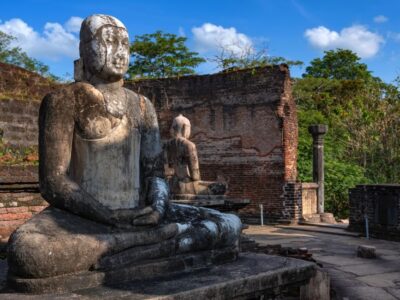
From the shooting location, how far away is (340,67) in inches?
1272

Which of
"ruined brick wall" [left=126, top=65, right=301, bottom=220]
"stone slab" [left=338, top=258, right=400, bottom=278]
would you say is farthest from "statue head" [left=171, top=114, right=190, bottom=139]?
"ruined brick wall" [left=126, top=65, right=301, bottom=220]

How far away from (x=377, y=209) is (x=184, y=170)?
4065mm

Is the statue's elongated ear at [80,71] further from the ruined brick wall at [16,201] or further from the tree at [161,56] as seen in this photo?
the tree at [161,56]

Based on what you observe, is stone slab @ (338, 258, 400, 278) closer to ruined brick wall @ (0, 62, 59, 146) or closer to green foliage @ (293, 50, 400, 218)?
green foliage @ (293, 50, 400, 218)

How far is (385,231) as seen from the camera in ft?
31.5

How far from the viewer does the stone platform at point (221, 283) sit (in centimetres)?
271

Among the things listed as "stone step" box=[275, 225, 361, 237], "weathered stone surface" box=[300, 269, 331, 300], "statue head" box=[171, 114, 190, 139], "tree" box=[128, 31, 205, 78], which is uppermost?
"tree" box=[128, 31, 205, 78]

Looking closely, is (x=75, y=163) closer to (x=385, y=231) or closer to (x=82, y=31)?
(x=82, y=31)

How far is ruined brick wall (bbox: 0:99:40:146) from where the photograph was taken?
11805 mm

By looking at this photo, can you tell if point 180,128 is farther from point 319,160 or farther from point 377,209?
point 319,160

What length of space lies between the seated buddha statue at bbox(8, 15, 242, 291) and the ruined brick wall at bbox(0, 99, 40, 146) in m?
9.00

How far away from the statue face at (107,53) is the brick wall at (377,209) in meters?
7.24

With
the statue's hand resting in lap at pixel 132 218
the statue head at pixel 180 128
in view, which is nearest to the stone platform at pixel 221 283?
the statue's hand resting in lap at pixel 132 218

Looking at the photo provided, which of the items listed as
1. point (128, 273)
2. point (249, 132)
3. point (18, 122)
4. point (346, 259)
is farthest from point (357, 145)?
point (128, 273)
